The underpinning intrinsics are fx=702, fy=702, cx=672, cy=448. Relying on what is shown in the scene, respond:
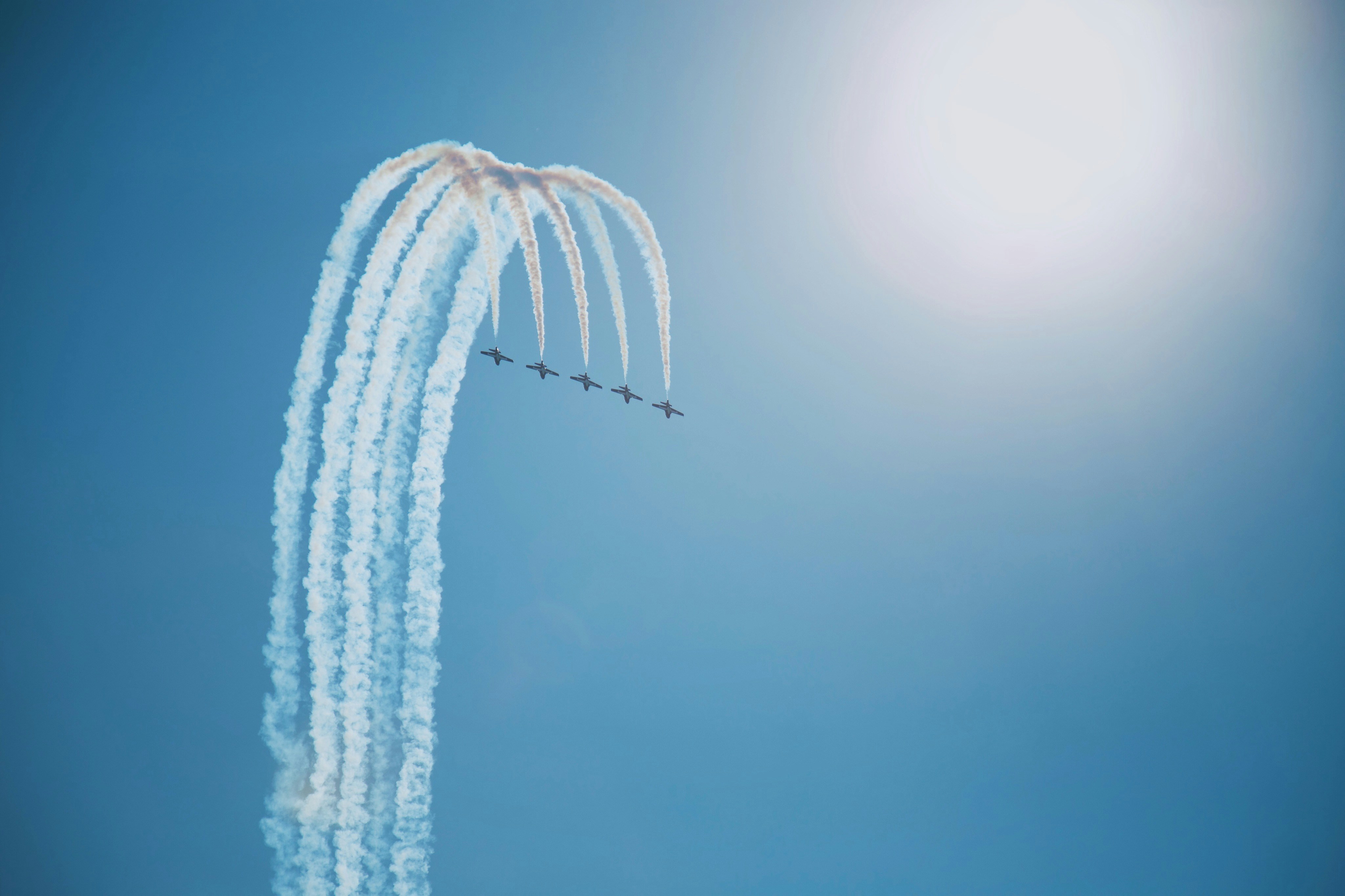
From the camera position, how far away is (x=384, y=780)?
3031 cm

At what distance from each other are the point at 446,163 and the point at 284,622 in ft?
66.6

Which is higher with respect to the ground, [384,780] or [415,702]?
[415,702]

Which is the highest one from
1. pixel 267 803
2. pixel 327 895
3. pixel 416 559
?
pixel 416 559

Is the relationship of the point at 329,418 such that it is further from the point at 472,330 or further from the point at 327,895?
the point at 327,895

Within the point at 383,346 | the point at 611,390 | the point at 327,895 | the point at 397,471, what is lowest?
the point at 327,895

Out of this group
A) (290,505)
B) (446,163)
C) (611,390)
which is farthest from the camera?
(611,390)

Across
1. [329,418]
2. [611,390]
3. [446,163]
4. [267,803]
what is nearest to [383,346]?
[329,418]

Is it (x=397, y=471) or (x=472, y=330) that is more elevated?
(x=472, y=330)

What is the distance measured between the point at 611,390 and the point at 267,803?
24616 mm

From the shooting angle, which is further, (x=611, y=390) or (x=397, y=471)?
(x=611, y=390)

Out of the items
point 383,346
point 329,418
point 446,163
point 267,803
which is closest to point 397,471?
point 329,418

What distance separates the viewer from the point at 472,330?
30.5 meters

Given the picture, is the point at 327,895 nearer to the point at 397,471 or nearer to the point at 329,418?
the point at 397,471

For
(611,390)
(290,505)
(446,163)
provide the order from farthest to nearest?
(611,390) → (290,505) → (446,163)
